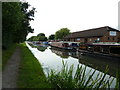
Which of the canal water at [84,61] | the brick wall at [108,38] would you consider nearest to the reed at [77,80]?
the canal water at [84,61]

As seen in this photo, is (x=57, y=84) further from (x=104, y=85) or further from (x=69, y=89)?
(x=104, y=85)

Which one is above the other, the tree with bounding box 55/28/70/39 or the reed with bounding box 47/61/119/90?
the tree with bounding box 55/28/70/39

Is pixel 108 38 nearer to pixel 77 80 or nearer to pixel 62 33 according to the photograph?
pixel 77 80

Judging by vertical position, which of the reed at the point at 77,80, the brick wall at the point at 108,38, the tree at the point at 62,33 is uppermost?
the tree at the point at 62,33

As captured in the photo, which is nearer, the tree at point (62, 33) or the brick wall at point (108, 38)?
the brick wall at point (108, 38)

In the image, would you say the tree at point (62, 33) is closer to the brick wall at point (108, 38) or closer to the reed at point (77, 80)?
the brick wall at point (108, 38)

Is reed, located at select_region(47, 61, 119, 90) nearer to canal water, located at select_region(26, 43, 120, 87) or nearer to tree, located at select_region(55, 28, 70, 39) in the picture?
canal water, located at select_region(26, 43, 120, 87)

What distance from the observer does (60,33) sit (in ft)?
261

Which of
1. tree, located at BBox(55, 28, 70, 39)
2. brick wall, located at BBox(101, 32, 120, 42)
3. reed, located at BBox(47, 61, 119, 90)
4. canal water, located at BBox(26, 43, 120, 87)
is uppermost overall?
tree, located at BBox(55, 28, 70, 39)

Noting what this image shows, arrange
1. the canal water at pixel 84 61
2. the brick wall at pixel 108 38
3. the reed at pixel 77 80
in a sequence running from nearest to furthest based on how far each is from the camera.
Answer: the reed at pixel 77 80 < the canal water at pixel 84 61 < the brick wall at pixel 108 38

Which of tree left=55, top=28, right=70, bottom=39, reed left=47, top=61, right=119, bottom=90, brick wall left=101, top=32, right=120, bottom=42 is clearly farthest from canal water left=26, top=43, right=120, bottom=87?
tree left=55, top=28, right=70, bottom=39

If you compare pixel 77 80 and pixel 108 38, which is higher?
pixel 108 38

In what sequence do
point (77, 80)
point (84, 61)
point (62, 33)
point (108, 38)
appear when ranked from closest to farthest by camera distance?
1. point (77, 80)
2. point (84, 61)
3. point (108, 38)
4. point (62, 33)

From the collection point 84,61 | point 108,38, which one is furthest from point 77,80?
point 108,38
